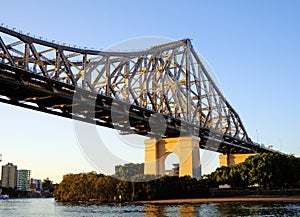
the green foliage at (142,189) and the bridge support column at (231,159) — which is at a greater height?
the bridge support column at (231,159)

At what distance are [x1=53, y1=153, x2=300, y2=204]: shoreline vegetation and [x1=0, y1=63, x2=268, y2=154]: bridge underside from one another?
6.94m

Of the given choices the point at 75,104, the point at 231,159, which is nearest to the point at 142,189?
the point at 75,104

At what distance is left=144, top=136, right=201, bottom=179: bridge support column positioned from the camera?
59.8 m

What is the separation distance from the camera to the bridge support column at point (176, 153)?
59750 mm

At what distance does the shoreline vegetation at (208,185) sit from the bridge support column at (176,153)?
234 cm

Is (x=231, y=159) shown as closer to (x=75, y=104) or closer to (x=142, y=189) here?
(x=142, y=189)

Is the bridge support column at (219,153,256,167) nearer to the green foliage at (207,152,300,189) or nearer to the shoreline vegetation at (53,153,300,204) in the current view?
the shoreline vegetation at (53,153,300,204)

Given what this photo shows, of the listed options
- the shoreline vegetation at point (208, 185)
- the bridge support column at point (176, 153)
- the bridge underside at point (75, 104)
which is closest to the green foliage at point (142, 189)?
the shoreline vegetation at point (208, 185)

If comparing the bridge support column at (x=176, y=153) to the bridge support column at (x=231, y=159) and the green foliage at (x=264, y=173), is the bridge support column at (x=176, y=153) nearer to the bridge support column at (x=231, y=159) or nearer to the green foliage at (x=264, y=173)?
the green foliage at (x=264, y=173)

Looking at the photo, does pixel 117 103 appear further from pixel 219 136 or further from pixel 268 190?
pixel 219 136

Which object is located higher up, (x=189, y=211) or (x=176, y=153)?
(x=176, y=153)

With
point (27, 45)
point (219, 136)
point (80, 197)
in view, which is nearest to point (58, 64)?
point (27, 45)

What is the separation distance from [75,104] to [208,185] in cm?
2629

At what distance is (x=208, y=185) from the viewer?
200 ft
